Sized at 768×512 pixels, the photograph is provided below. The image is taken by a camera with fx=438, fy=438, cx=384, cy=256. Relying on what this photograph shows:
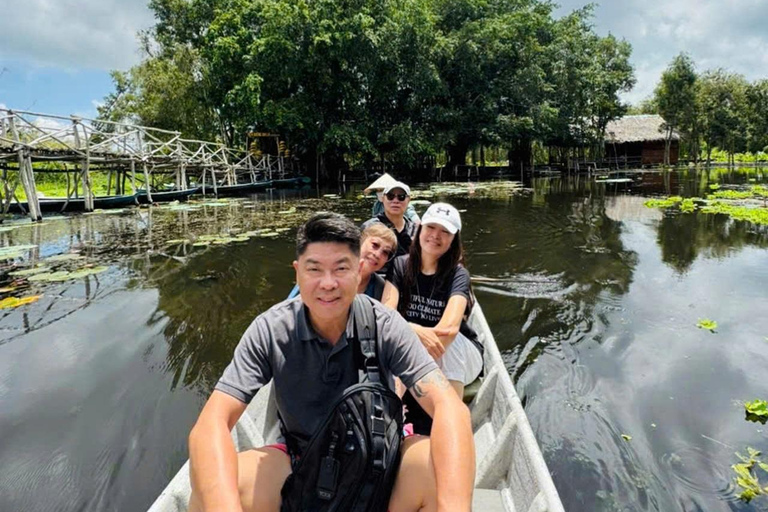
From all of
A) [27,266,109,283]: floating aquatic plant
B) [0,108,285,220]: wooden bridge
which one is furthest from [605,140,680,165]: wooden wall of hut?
[27,266,109,283]: floating aquatic plant

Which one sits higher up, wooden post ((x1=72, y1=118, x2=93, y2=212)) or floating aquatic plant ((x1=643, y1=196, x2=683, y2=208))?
wooden post ((x1=72, y1=118, x2=93, y2=212))

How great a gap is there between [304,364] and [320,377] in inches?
3.3

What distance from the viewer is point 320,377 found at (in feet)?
5.78

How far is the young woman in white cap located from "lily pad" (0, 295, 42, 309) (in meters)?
5.94

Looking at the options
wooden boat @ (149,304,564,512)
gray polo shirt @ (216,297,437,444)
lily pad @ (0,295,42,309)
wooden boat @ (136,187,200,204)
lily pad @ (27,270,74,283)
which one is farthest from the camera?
wooden boat @ (136,187,200,204)

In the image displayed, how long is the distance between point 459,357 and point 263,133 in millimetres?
30477

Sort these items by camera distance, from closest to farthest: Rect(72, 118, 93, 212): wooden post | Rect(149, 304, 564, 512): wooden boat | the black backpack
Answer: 1. the black backpack
2. Rect(149, 304, 564, 512): wooden boat
3. Rect(72, 118, 93, 212): wooden post

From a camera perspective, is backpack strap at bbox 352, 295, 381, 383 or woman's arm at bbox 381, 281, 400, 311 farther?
woman's arm at bbox 381, 281, 400, 311

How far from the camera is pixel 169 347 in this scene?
16.2 ft

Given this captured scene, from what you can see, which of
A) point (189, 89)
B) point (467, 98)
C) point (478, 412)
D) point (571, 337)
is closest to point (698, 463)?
point (478, 412)

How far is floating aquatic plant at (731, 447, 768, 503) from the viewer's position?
2660 mm

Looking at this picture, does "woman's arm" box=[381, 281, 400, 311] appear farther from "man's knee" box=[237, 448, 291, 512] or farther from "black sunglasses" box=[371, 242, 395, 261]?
"man's knee" box=[237, 448, 291, 512]

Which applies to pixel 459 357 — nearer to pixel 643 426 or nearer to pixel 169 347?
pixel 643 426

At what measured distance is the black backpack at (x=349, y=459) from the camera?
5.30 ft
